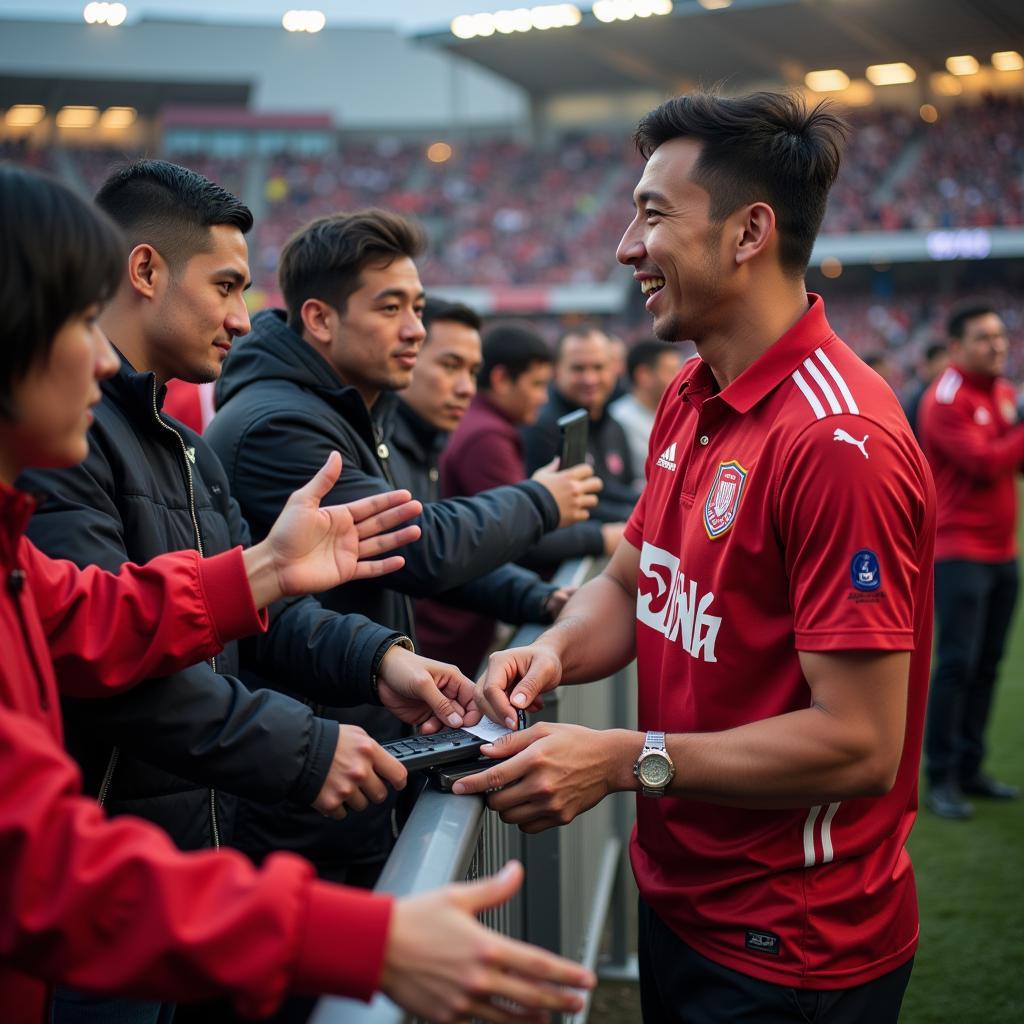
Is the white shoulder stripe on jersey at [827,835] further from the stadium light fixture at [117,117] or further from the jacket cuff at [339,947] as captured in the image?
the stadium light fixture at [117,117]

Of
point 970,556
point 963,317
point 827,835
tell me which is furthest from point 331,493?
point 963,317

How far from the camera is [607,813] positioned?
4.02 m

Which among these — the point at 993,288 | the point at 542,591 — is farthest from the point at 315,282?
the point at 993,288

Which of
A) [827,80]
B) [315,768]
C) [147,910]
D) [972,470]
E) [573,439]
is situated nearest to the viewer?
[147,910]

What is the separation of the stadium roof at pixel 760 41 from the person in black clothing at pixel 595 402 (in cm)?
2521

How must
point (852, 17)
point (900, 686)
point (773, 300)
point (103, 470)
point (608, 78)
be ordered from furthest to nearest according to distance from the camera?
point (608, 78) → point (852, 17) → point (773, 300) → point (103, 470) → point (900, 686)

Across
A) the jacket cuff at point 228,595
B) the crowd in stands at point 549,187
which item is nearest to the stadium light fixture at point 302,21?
the crowd in stands at point 549,187

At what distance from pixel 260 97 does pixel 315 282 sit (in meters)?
45.4

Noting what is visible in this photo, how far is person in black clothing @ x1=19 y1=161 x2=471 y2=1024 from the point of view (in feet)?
5.66

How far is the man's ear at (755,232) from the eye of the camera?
1981 mm

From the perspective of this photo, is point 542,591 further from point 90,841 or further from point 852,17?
point 852,17

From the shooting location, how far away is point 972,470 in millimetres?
5445

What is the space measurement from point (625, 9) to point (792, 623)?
3100cm

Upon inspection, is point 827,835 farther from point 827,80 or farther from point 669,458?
point 827,80
